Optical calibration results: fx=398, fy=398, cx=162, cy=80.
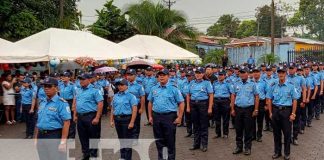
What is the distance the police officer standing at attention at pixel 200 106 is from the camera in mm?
9055

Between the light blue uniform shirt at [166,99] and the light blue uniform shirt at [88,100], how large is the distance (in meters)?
1.20

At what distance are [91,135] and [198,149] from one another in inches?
103

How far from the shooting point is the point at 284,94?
317 inches

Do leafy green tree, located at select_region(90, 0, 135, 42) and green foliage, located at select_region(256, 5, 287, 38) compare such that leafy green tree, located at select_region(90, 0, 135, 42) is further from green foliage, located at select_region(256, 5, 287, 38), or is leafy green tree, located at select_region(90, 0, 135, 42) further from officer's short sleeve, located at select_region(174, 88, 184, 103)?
green foliage, located at select_region(256, 5, 287, 38)

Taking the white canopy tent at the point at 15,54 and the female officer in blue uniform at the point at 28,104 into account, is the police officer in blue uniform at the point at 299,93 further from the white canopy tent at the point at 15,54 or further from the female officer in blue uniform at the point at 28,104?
the white canopy tent at the point at 15,54

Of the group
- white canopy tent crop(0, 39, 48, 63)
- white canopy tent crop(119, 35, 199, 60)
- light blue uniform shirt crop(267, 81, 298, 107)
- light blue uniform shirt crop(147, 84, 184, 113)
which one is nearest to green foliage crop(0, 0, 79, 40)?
white canopy tent crop(119, 35, 199, 60)

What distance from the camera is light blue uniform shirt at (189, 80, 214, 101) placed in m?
9.20

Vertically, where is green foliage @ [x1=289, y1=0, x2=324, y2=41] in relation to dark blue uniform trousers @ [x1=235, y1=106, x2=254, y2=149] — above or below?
above

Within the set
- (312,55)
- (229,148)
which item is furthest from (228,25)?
(229,148)

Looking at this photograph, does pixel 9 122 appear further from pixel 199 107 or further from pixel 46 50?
pixel 199 107

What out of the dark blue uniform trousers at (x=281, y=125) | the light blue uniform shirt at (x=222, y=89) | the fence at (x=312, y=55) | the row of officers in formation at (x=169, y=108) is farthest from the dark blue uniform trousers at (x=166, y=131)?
the fence at (x=312, y=55)

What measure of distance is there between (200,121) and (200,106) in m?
0.35

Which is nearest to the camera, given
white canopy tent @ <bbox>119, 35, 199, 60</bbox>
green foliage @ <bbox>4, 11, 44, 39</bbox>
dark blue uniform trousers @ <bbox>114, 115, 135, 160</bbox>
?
dark blue uniform trousers @ <bbox>114, 115, 135, 160</bbox>

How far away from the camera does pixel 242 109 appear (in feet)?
28.7
